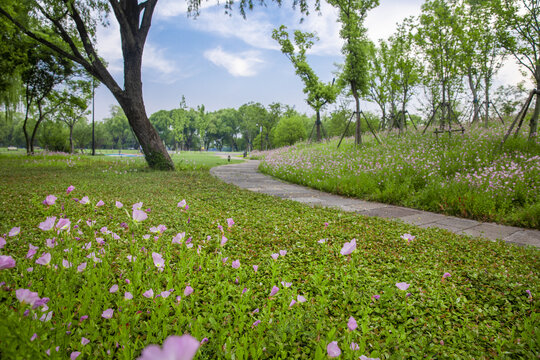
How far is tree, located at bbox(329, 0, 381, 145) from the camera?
1138 centimetres

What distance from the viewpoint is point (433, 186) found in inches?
193

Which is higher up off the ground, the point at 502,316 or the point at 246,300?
the point at 246,300

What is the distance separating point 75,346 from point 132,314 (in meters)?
0.31

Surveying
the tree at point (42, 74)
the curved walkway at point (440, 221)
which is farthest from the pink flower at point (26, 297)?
the tree at point (42, 74)

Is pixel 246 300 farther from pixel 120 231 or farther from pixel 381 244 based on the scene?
pixel 120 231

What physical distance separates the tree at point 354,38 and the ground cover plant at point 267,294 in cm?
943

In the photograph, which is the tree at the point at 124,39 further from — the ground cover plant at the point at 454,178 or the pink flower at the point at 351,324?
the pink flower at the point at 351,324

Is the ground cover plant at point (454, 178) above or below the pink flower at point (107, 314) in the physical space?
above

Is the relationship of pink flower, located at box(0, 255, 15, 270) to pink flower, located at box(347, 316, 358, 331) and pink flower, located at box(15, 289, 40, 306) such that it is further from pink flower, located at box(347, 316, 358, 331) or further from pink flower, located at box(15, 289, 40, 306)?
pink flower, located at box(347, 316, 358, 331)

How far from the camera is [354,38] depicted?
1145cm

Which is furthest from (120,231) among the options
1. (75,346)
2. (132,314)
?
(75,346)

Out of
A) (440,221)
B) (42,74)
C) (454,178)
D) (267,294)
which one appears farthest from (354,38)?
(42,74)

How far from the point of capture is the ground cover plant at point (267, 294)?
132cm

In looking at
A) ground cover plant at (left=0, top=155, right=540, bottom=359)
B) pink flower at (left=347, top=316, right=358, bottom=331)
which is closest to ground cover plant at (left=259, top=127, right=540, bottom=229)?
ground cover plant at (left=0, top=155, right=540, bottom=359)
